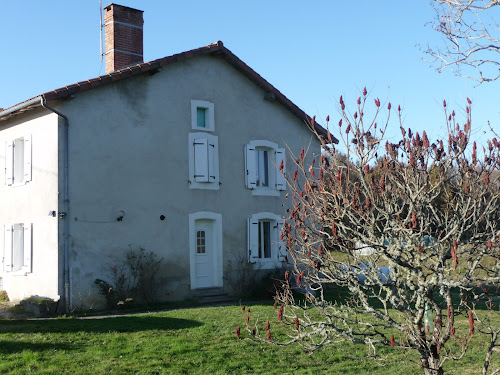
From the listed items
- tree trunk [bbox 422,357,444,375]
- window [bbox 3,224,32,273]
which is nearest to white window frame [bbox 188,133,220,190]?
window [bbox 3,224,32,273]

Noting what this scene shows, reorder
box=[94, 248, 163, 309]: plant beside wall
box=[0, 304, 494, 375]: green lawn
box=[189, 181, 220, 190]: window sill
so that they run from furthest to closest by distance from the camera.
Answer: box=[189, 181, 220, 190]: window sill < box=[94, 248, 163, 309]: plant beside wall < box=[0, 304, 494, 375]: green lawn

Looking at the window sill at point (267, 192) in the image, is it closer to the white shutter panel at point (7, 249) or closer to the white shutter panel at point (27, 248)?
the white shutter panel at point (27, 248)

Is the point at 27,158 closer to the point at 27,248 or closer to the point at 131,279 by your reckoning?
the point at 27,248

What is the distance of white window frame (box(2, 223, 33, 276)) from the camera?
44.4ft

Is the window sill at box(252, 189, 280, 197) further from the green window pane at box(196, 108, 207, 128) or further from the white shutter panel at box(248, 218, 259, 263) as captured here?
the green window pane at box(196, 108, 207, 128)

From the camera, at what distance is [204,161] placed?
49.1 ft

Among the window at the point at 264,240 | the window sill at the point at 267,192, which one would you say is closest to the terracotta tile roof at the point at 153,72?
the window sill at the point at 267,192

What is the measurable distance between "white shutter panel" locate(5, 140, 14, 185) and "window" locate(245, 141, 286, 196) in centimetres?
612

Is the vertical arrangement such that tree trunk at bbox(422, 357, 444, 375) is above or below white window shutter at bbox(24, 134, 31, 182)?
below

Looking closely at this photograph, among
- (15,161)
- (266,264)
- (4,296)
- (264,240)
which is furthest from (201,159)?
(4,296)

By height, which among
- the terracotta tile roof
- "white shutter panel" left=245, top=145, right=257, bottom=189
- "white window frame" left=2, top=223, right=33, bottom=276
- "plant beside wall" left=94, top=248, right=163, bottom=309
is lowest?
"plant beside wall" left=94, top=248, right=163, bottom=309

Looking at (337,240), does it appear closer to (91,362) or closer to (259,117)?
(91,362)

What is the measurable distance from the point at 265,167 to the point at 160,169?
3516mm

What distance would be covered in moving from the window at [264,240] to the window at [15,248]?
5718mm
